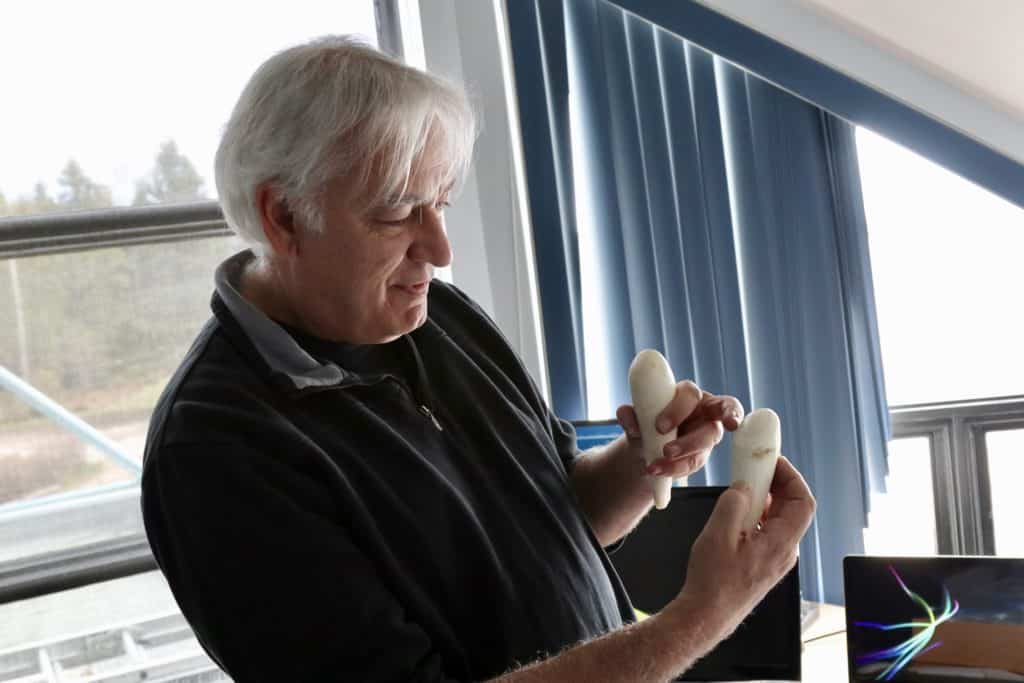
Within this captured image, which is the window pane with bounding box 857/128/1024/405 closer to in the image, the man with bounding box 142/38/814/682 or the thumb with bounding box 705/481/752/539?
the man with bounding box 142/38/814/682

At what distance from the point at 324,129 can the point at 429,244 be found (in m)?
0.16

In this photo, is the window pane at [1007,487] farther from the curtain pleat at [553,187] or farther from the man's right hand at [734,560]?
the man's right hand at [734,560]

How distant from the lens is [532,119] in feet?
7.82

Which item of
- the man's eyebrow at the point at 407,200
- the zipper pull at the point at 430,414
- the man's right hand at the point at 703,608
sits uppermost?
the man's eyebrow at the point at 407,200

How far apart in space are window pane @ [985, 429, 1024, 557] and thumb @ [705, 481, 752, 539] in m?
1.41

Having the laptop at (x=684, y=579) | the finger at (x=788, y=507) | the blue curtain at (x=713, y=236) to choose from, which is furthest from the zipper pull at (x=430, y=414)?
the blue curtain at (x=713, y=236)

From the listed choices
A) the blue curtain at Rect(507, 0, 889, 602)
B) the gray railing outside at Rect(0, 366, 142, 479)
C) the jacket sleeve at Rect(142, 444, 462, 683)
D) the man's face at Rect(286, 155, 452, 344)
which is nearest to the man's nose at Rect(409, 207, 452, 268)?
the man's face at Rect(286, 155, 452, 344)

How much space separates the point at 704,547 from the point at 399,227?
437 millimetres

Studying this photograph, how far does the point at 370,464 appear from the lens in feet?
3.61

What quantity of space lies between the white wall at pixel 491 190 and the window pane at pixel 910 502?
2.50 ft

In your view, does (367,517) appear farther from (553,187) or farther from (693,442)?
(553,187)

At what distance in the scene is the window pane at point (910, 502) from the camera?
2379 millimetres

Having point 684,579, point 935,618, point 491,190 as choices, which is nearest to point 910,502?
point 935,618

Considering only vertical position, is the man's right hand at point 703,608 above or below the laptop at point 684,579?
above
